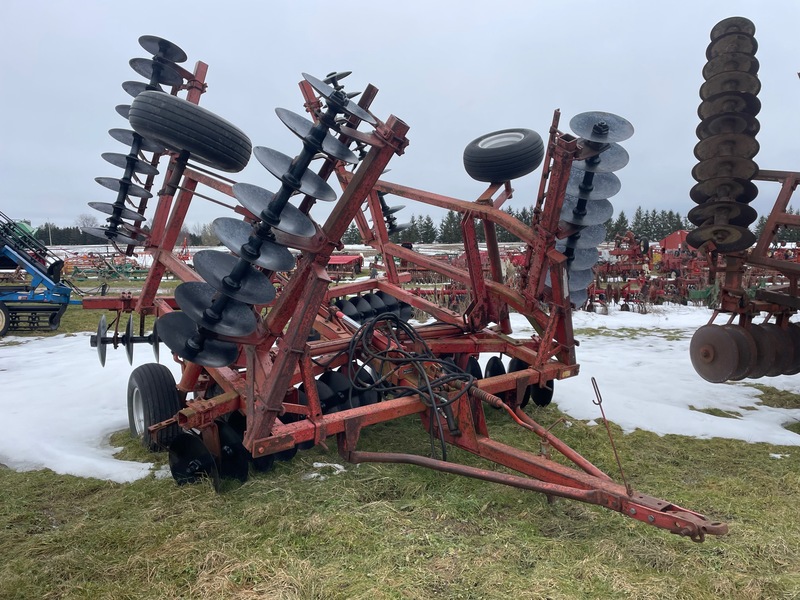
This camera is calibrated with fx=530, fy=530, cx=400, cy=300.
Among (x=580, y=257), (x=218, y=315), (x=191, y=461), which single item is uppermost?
(x=580, y=257)

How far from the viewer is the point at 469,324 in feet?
17.0

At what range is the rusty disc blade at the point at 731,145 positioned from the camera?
498 centimetres

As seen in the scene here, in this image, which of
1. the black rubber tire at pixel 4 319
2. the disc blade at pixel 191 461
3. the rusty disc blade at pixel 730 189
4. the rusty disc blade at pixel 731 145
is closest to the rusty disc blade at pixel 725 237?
the rusty disc blade at pixel 730 189

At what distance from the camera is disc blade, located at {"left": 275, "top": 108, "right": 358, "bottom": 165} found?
2652 millimetres

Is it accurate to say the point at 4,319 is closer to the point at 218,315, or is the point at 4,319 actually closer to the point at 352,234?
the point at 218,315

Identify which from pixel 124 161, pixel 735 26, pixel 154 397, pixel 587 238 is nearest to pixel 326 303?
pixel 154 397

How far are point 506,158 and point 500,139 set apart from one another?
1.83 ft

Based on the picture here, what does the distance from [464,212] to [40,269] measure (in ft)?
34.9

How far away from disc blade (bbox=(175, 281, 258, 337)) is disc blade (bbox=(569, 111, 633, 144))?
2.71m

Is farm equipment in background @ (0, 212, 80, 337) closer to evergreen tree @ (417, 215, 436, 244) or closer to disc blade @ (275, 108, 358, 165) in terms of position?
disc blade @ (275, 108, 358, 165)

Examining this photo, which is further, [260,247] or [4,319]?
[4,319]

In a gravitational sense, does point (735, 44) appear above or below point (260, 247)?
above

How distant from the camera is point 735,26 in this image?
5152 millimetres

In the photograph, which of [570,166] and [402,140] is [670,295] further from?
[402,140]
